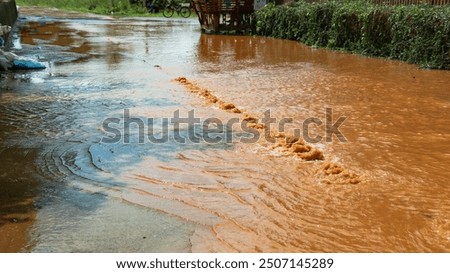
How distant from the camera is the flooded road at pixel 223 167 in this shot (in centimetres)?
351

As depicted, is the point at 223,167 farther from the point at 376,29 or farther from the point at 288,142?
the point at 376,29

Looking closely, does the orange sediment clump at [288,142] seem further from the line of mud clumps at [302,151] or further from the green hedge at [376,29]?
the green hedge at [376,29]

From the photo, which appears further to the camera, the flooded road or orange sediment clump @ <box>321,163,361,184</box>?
orange sediment clump @ <box>321,163,361,184</box>

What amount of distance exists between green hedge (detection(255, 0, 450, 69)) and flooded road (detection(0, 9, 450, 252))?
3.26 feet

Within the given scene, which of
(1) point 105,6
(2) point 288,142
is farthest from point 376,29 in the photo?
(1) point 105,6

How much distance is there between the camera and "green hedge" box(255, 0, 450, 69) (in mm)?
10477

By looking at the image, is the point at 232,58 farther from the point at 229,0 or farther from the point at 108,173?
the point at 108,173

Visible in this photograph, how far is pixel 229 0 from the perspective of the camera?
19.5 meters

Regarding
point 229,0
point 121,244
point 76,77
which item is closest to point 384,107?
point 121,244

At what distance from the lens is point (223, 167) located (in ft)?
16.0

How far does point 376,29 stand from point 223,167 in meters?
9.11

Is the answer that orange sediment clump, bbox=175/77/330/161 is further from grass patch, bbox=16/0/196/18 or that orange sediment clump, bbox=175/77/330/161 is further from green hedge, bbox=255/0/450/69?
grass patch, bbox=16/0/196/18

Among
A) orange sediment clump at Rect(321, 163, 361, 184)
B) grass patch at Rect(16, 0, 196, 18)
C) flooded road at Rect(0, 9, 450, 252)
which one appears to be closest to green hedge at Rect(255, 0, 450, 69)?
flooded road at Rect(0, 9, 450, 252)

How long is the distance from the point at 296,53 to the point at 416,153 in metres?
9.16
